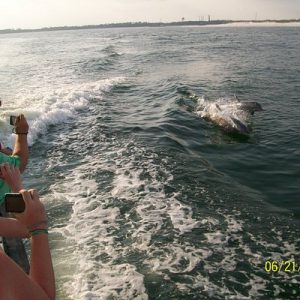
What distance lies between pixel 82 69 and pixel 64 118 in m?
16.3

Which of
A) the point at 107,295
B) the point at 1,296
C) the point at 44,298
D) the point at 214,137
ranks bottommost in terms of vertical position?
the point at 107,295

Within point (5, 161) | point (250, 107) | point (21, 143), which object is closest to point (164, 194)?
point (21, 143)

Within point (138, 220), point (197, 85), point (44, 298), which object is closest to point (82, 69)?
point (197, 85)

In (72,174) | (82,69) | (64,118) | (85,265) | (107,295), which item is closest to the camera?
(107,295)

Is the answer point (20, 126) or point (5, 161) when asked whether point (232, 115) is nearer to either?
point (20, 126)

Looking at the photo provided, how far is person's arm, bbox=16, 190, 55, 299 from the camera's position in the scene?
227 centimetres

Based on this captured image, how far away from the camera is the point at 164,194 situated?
25.9 ft

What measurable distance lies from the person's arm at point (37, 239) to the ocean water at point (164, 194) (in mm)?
2846

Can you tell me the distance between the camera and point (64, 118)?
14977mm

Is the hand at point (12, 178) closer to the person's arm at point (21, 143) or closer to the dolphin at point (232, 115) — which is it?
the person's arm at point (21, 143)

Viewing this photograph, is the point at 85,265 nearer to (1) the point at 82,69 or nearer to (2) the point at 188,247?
(2) the point at 188,247

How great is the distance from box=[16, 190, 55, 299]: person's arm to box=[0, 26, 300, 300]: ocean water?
2846mm

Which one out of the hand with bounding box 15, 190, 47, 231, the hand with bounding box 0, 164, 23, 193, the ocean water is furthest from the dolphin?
the hand with bounding box 15, 190, 47, 231
